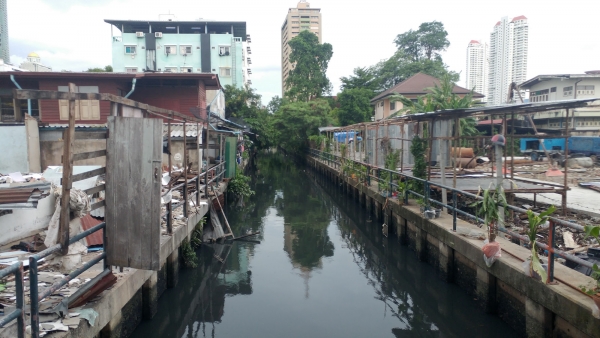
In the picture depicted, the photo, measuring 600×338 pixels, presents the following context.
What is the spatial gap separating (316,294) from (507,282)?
12.4ft

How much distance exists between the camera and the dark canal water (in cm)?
716

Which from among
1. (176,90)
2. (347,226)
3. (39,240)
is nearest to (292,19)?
(176,90)

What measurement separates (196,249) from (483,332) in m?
7.39

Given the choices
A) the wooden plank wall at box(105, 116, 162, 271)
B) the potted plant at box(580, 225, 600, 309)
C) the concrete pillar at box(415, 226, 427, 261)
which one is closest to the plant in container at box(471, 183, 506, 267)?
the potted plant at box(580, 225, 600, 309)

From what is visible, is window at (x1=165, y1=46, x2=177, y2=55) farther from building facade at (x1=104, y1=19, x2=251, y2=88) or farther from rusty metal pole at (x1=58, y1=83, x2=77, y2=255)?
rusty metal pole at (x1=58, y1=83, x2=77, y2=255)

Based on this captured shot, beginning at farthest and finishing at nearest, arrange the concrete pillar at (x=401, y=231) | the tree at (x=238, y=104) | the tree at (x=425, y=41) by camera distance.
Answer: the tree at (x=425, y=41) → the tree at (x=238, y=104) → the concrete pillar at (x=401, y=231)

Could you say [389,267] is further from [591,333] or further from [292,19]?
[292,19]

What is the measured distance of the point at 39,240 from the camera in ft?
21.7

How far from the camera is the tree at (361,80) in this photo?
4856 centimetres

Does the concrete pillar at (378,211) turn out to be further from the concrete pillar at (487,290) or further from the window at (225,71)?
the window at (225,71)

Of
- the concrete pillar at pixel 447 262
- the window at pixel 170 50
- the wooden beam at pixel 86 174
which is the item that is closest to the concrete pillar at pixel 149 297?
the wooden beam at pixel 86 174

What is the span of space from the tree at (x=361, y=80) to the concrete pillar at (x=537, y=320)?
44.2 meters

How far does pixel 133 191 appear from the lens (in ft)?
16.4

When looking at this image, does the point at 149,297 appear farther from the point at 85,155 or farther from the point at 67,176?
the point at 67,176
